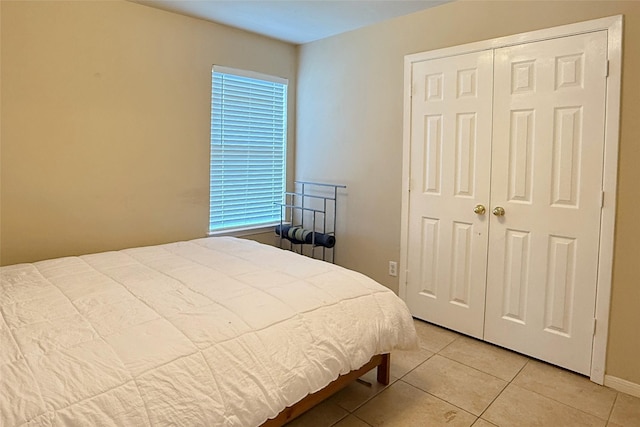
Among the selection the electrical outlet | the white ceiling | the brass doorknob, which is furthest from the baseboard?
the white ceiling

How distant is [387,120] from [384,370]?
1.90 metres

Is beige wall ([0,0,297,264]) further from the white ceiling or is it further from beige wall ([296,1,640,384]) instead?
beige wall ([296,1,640,384])

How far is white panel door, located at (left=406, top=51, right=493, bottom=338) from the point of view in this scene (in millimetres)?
2896

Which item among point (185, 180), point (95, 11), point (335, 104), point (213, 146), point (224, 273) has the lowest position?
point (224, 273)

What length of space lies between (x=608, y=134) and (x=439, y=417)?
5.76 feet

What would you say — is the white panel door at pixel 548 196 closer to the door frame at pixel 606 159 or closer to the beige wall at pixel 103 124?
the door frame at pixel 606 159

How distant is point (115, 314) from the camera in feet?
5.68

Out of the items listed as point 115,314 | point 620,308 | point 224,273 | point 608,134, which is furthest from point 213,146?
point 620,308


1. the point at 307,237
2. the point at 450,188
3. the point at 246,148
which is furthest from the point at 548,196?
the point at 246,148

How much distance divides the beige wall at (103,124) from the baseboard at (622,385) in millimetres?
2981

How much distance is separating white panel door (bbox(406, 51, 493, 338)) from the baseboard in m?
0.77

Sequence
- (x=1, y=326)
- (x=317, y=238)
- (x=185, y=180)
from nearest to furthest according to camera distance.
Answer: (x=1, y=326), (x=185, y=180), (x=317, y=238)

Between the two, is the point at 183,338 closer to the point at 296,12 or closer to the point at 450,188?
the point at 450,188

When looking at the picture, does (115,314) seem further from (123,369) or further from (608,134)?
(608,134)
